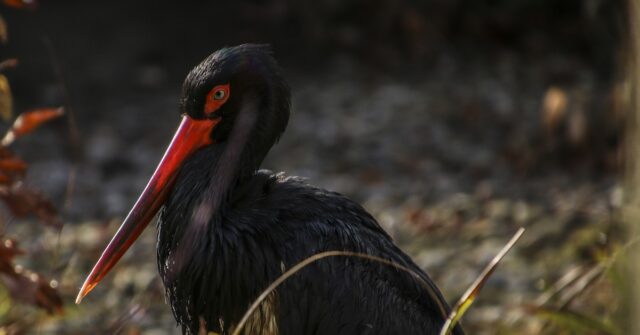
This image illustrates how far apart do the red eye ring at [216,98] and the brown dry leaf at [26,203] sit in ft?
2.25

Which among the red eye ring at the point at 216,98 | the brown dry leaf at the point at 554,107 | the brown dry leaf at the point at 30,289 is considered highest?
the red eye ring at the point at 216,98

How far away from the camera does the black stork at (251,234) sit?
384cm

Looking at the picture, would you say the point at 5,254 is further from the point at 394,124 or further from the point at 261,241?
the point at 394,124

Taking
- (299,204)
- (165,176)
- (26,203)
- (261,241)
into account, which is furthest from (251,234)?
(26,203)

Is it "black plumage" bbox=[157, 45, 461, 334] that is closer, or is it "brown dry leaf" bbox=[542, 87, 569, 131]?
"black plumage" bbox=[157, 45, 461, 334]

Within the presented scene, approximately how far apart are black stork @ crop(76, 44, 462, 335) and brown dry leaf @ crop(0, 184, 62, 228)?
334 millimetres

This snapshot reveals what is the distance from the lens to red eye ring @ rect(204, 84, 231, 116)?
4.07 meters

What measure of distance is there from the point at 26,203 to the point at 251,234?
0.75 m

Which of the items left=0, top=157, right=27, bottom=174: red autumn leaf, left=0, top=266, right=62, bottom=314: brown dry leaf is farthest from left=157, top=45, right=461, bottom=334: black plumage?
left=0, top=157, right=27, bottom=174: red autumn leaf

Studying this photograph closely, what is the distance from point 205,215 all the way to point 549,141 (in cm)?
569

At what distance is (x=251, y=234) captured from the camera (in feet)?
12.8

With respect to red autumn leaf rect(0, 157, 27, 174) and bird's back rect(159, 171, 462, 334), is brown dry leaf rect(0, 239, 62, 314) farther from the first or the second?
bird's back rect(159, 171, 462, 334)

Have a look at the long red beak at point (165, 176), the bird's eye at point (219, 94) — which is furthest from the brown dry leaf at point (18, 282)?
the bird's eye at point (219, 94)

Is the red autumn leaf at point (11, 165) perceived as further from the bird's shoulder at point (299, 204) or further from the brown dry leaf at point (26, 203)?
the bird's shoulder at point (299, 204)
